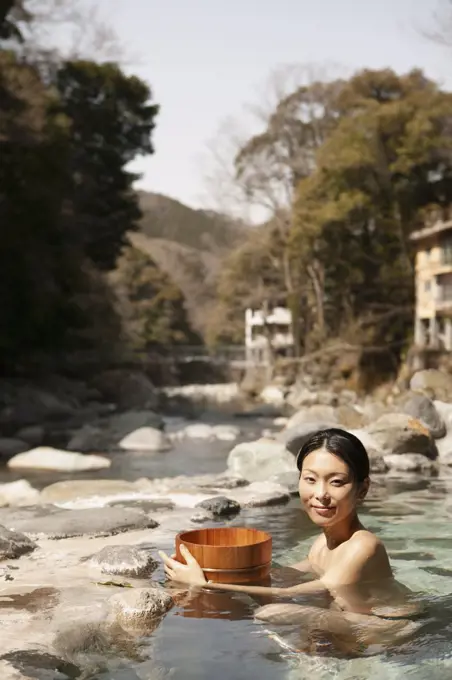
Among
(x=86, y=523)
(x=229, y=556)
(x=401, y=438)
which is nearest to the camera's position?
(x=229, y=556)

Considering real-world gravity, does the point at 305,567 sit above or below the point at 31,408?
above

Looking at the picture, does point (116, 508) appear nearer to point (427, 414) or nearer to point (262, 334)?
point (427, 414)

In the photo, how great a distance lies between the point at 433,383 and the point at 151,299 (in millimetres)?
32264

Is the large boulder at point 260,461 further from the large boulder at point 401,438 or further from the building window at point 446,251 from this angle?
the building window at point 446,251

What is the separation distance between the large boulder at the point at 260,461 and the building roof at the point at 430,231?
15127mm

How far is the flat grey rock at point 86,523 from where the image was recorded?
6.79 meters

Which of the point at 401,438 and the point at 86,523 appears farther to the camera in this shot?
the point at 401,438

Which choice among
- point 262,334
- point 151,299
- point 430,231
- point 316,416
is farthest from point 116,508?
point 151,299

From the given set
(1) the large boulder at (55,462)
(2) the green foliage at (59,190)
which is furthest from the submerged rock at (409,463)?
(2) the green foliage at (59,190)

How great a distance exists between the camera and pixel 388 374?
90.1 ft

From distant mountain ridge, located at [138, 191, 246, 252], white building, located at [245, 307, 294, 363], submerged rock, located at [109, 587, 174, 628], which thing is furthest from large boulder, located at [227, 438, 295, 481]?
distant mountain ridge, located at [138, 191, 246, 252]

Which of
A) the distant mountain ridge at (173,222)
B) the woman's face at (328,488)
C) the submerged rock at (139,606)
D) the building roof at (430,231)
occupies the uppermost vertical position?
the distant mountain ridge at (173,222)

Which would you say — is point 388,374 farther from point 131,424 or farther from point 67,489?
point 67,489

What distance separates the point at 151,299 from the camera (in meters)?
51.2
